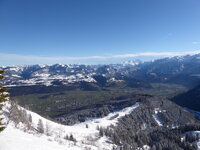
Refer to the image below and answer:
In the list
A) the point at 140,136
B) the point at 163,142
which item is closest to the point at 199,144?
the point at 163,142

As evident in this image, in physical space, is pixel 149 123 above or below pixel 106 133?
below

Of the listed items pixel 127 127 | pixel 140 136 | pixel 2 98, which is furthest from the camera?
pixel 127 127

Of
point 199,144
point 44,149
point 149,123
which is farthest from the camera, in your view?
point 149,123

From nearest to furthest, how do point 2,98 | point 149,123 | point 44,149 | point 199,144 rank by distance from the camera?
point 2,98, point 44,149, point 199,144, point 149,123

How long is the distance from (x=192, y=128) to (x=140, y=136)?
45698 mm

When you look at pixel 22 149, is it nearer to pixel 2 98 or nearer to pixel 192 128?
pixel 2 98

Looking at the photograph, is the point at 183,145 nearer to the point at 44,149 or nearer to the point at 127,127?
the point at 127,127

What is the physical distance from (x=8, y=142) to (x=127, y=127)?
498 ft

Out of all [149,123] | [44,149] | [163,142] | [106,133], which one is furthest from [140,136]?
[44,149]

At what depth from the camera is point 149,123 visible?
654 ft

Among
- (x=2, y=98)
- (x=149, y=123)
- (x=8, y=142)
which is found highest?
(x=2, y=98)

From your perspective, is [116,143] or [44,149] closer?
[44,149]

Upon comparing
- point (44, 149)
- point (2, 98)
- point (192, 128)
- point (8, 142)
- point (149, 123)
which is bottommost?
point (149, 123)

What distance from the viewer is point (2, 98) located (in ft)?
102
